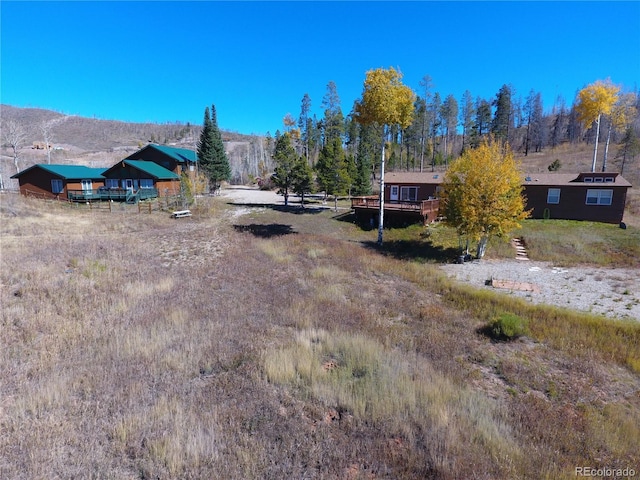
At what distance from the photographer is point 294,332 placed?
9398 mm

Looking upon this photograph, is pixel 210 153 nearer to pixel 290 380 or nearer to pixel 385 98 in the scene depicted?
pixel 385 98

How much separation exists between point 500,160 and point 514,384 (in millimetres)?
16022

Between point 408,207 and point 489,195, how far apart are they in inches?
367

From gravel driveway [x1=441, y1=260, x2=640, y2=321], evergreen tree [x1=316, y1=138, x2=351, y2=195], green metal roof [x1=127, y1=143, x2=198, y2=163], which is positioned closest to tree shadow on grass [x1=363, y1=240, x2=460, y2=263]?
gravel driveway [x1=441, y1=260, x2=640, y2=321]

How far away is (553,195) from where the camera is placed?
29.3 meters

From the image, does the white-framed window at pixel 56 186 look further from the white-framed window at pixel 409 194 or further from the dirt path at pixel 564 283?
the dirt path at pixel 564 283

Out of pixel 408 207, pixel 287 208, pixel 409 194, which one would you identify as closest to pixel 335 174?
pixel 287 208

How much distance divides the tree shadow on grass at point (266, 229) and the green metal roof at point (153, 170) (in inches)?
796

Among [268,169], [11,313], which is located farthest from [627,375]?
[268,169]

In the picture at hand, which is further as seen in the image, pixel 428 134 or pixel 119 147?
pixel 119 147

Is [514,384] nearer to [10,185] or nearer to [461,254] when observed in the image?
[461,254]

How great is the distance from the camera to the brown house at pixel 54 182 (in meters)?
37.9

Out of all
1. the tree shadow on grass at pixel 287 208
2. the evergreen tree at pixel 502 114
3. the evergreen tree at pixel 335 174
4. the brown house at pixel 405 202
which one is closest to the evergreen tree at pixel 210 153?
the tree shadow on grass at pixel 287 208

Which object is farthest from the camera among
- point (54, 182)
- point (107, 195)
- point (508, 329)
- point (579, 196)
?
point (107, 195)
